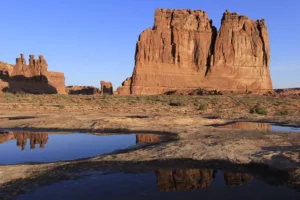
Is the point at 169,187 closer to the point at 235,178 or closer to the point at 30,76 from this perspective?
the point at 235,178

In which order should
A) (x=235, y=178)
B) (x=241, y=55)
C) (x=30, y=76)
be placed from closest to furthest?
1. (x=235, y=178)
2. (x=241, y=55)
3. (x=30, y=76)

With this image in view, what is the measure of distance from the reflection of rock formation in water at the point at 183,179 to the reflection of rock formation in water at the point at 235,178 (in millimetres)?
375

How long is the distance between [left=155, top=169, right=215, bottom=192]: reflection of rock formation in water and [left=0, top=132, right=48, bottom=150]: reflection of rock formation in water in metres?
6.50

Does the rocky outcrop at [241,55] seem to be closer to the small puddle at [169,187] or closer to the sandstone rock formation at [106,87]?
the sandstone rock formation at [106,87]

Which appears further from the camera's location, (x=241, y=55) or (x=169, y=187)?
(x=241, y=55)

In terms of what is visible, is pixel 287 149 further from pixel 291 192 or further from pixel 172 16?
pixel 172 16

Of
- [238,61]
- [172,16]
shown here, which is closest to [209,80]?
[238,61]

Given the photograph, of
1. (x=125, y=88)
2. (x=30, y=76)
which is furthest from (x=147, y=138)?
(x=30, y=76)

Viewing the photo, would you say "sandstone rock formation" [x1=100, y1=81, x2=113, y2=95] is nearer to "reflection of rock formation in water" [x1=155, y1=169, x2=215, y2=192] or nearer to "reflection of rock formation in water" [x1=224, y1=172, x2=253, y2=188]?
"reflection of rock formation in water" [x1=155, y1=169, x2=215, y2=192]

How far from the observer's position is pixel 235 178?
691cm

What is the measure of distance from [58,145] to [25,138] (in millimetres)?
2793

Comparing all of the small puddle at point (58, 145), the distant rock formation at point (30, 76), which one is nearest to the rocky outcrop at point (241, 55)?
the distant rock formation at point (30, 76)

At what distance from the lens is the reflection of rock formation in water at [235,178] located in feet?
21.8

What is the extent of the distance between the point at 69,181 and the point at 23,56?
9713 cm
